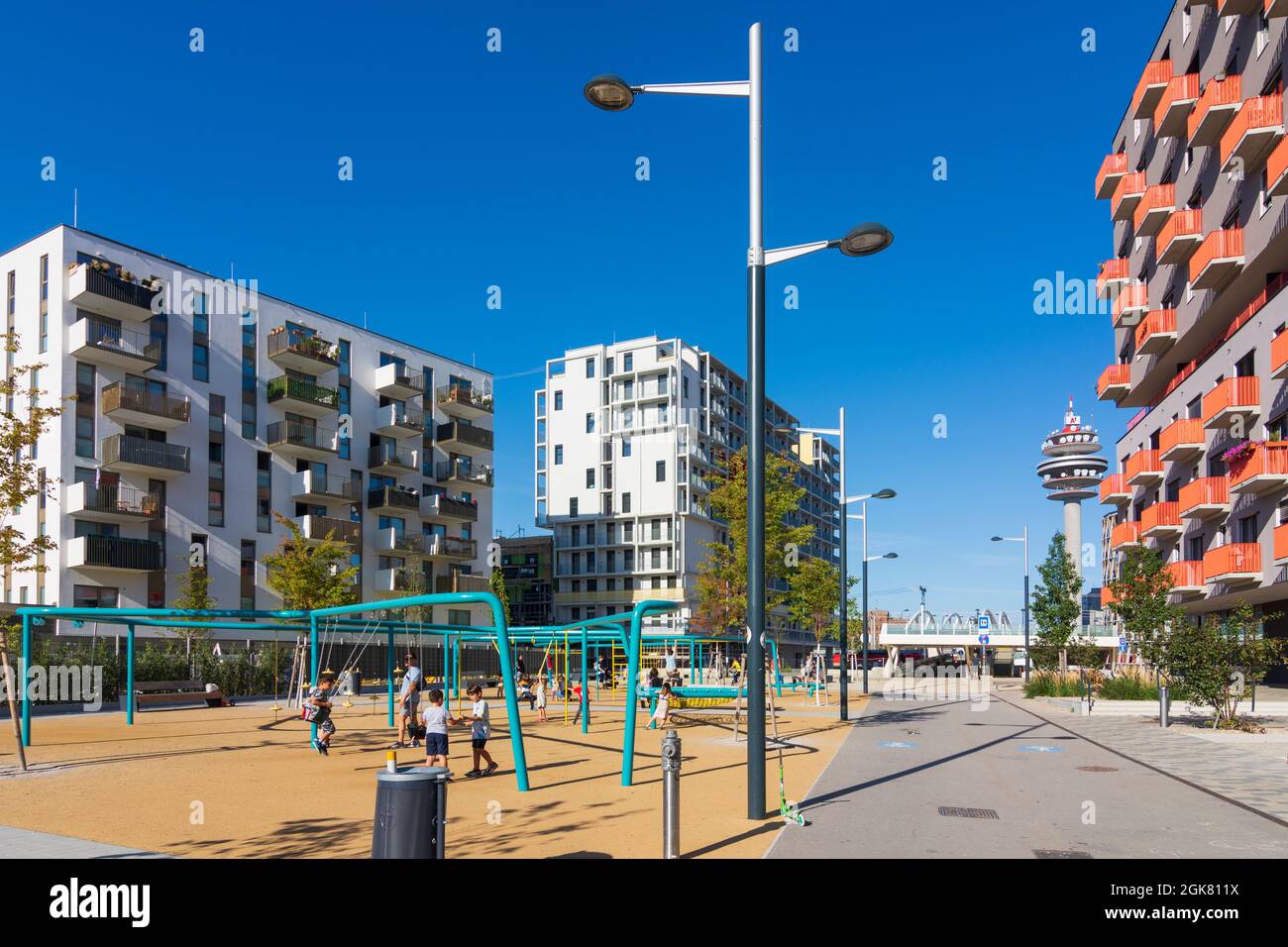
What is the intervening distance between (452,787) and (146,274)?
3828cm

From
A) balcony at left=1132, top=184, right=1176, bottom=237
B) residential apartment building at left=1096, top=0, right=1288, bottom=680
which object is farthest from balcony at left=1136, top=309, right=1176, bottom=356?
balcony at left=1132, top=184, right=1176, bottom=237

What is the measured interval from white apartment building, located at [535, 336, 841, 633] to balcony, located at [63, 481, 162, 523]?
145 ft

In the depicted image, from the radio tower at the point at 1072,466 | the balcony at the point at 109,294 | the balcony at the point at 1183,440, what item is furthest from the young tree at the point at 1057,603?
the radio tower at the point at 1072,466

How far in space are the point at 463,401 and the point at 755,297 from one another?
173 feet

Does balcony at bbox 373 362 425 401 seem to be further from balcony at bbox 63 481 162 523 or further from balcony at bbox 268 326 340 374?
balcony at bbox 63 481 162 523

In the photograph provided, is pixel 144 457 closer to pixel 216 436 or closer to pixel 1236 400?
pixel 216 436

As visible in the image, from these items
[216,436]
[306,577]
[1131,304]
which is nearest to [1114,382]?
[1131,304]

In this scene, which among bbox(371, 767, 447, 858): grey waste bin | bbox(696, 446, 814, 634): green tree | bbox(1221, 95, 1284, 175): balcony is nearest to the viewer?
bbox(371, 767, 447, 858): grey waste bin

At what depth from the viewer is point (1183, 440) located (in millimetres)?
40938

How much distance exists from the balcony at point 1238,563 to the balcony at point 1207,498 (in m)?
2.17

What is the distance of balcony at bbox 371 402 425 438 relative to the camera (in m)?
57.2

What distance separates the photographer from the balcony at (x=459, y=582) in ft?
198
